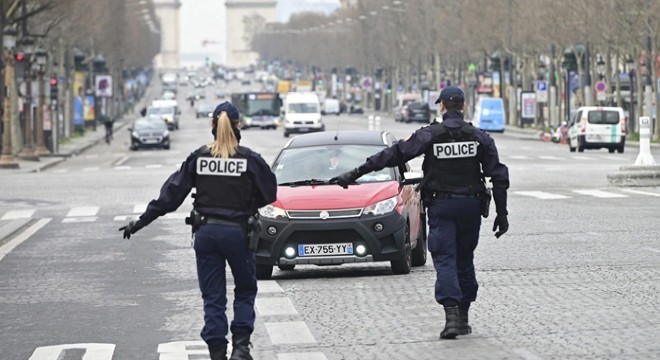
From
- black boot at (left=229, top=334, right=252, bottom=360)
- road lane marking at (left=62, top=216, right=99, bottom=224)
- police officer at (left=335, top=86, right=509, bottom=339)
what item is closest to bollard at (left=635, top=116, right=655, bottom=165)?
road lane marking at (left=62, top=216, right=99, bottom=224)

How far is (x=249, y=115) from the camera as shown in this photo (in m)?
103

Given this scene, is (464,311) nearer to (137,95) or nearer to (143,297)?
(143,297)

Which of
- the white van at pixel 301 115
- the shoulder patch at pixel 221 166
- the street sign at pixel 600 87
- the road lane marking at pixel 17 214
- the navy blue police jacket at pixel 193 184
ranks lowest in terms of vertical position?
the white van at pixel 301 115

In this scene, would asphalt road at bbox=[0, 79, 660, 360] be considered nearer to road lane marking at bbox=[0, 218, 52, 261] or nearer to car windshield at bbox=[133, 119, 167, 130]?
road lane marking at bbox=[0, 218, 52, 261]

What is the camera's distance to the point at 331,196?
664 inches

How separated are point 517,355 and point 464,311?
1.29 metres

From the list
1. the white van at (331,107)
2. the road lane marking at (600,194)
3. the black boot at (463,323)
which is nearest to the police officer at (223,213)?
the black boot at (463,323)

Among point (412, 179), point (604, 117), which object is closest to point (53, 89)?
point (604, 117)

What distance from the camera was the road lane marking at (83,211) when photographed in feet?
98.2

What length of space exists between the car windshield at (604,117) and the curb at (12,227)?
31.3m

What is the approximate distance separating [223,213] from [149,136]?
62.9 metres

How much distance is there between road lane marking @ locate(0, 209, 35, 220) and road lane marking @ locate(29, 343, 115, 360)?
17.4m

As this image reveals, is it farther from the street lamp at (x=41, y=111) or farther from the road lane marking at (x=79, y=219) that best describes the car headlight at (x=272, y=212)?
the street lamp at (x=41, y=111)

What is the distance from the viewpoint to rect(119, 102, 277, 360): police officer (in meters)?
10.8
